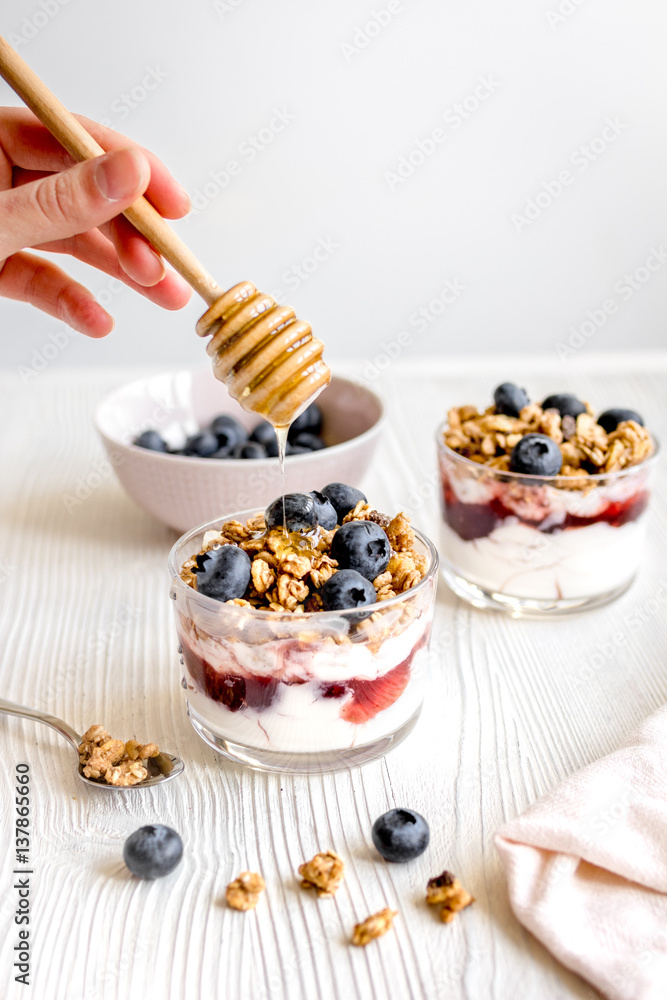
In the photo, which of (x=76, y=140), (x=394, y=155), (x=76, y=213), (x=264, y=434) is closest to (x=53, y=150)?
(x=76, y=140)

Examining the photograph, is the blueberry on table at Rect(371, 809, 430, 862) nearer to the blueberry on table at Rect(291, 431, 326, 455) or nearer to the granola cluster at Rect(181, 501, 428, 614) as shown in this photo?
the granola cluster at Rect(181, 501, 428, 614)

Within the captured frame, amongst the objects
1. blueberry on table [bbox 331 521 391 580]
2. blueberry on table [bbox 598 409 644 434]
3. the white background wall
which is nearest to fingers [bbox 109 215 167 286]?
blueberry on table [bbox 331 521 391 580]

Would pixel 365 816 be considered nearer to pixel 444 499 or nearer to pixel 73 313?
pixel 444 499

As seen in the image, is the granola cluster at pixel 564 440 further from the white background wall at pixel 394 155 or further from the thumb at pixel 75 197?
the white background wall at pixel 394 155

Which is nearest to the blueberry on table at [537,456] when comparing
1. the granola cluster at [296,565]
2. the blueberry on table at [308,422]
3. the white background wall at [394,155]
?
the granola cluster at [296,565]

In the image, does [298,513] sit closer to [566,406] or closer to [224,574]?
[224,574]

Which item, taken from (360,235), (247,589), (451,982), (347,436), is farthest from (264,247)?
(451,982)
